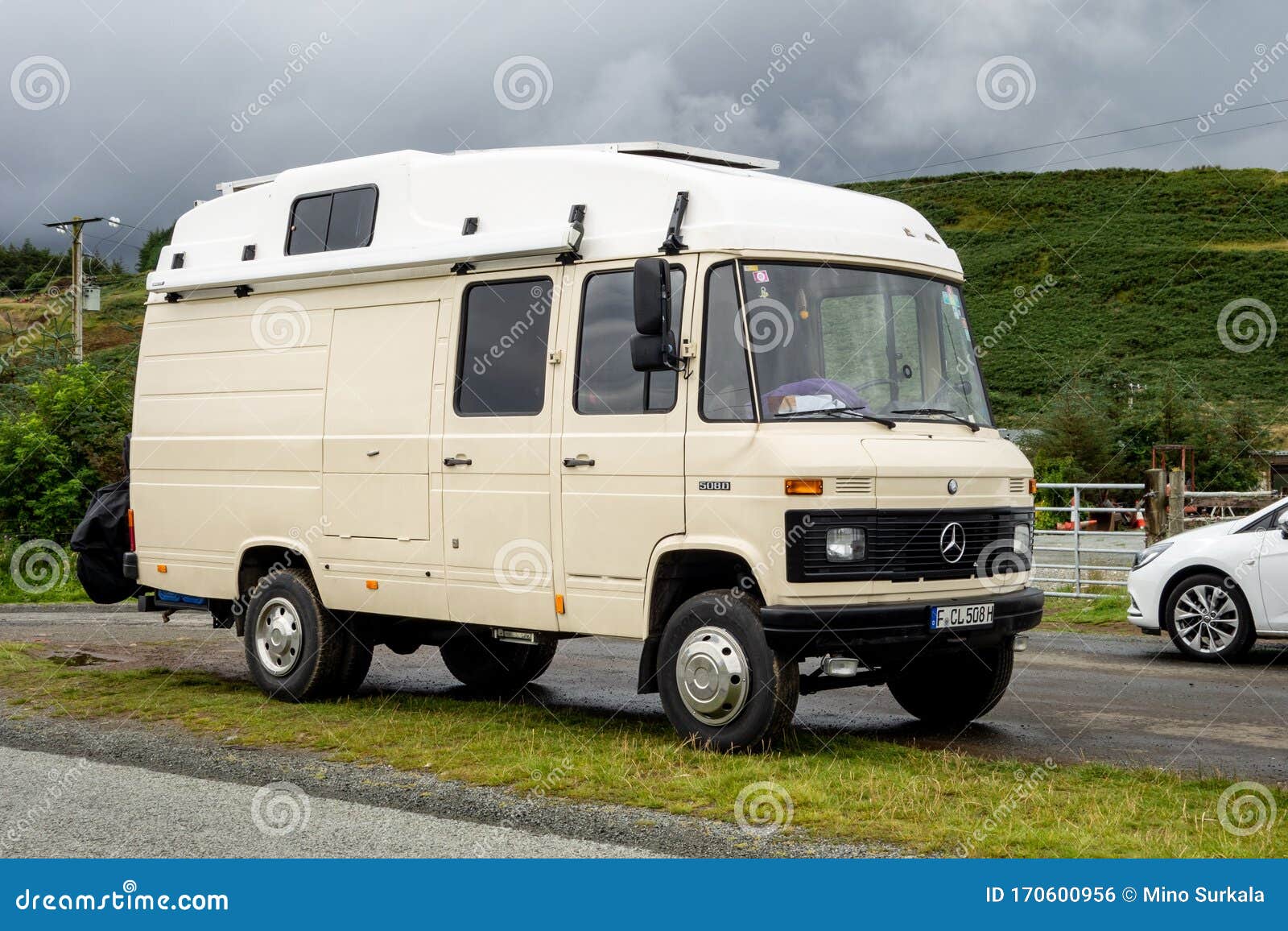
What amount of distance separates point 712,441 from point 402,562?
269cm

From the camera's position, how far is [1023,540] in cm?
861

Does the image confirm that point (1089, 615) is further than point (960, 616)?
Yes

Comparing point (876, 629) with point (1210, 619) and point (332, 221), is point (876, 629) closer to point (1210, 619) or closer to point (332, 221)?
point (332, 221)

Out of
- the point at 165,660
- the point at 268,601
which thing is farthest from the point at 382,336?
the point at 165,660

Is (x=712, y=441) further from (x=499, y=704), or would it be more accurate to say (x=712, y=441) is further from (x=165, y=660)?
(x=165, y=660)

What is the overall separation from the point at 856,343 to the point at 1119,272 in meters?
76.2

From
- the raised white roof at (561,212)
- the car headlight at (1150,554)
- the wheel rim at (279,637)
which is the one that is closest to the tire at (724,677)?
the raised white roof at (561,212)

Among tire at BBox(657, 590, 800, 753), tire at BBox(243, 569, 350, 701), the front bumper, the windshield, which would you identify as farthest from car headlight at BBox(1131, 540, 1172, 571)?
tire at BBox(243, 569, 350, 701)

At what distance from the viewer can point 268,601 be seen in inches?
410

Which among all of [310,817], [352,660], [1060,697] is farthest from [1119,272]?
[310,817]

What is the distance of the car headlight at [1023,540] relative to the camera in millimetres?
8508

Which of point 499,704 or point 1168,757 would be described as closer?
point 1168,757

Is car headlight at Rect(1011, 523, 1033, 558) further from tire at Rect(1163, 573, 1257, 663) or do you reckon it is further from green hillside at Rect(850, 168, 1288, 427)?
green hillside at Rect(850, 168, 1288, 427)

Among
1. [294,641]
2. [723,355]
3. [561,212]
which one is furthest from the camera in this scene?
[294,641]
